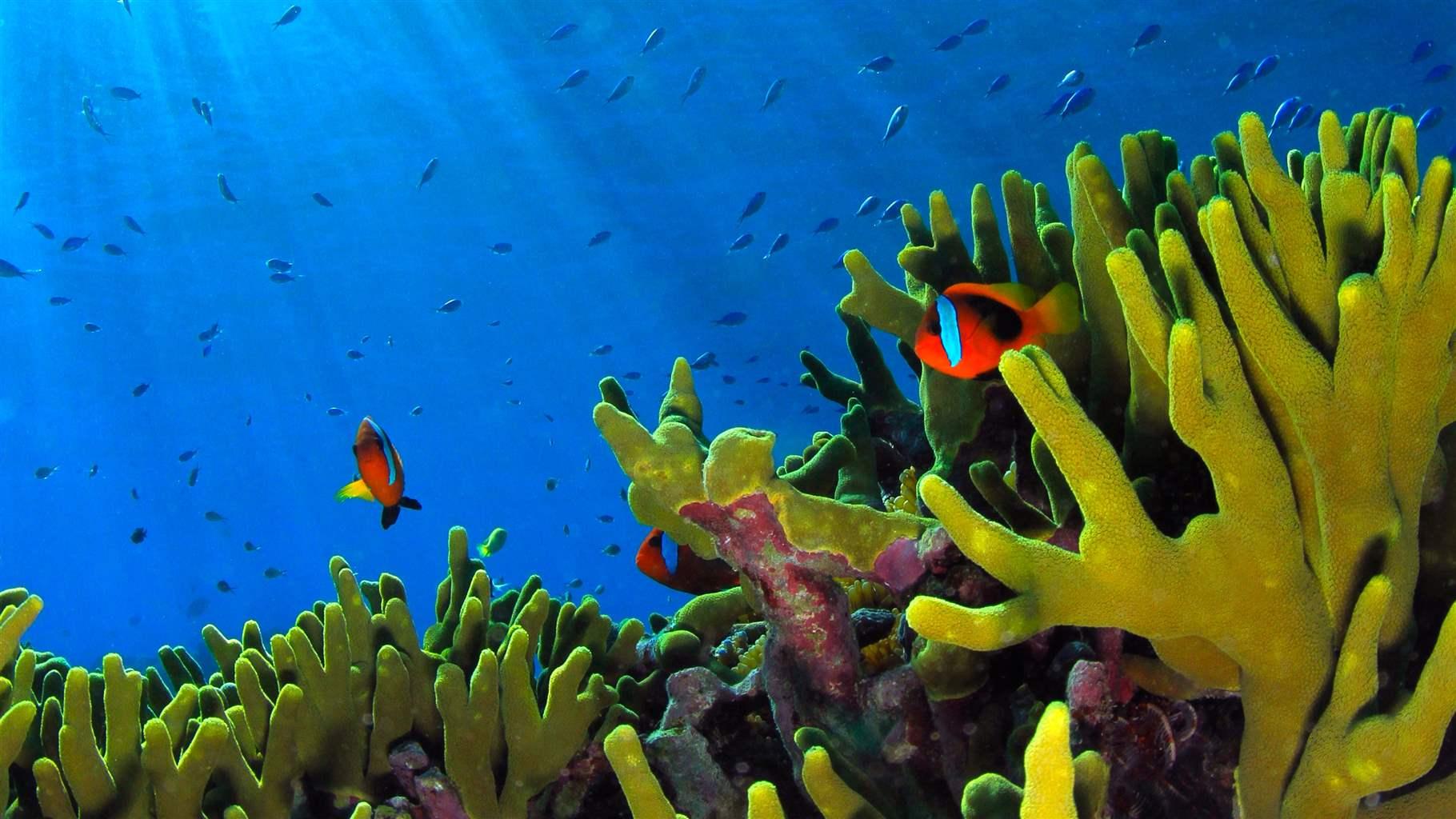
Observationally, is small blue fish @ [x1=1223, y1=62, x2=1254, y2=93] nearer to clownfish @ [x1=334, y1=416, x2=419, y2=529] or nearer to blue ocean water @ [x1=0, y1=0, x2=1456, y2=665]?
blue ocean water @ [x1=0, y1=0, x2=1456, y2=665]

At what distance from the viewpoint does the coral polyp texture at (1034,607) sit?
1.57m

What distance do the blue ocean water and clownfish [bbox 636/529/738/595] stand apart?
25.0ft

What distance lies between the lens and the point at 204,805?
236cm

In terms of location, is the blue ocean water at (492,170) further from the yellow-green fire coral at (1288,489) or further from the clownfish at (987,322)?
the yellow-green fire coral at (1288,489)

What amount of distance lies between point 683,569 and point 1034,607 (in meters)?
1.63

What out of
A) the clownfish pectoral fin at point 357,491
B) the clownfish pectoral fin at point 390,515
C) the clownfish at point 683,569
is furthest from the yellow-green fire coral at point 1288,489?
the clownfish pectoral fin at point 357,491

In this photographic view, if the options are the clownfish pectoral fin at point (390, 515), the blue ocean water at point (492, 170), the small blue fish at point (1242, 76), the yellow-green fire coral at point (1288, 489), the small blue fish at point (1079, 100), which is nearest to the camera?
the yellow-green fire coral at point (1288, 489)

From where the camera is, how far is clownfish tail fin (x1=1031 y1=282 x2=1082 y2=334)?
90.8 inches

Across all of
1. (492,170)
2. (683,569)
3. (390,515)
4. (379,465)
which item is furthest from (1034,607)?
(492,170)

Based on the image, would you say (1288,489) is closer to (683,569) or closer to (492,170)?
(683,569)

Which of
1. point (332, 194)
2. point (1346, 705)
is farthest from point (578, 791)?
point (332, 194)

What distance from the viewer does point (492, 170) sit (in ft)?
104

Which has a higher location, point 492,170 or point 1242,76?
point 1242,76

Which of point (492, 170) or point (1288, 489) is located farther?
point (492, 170)
